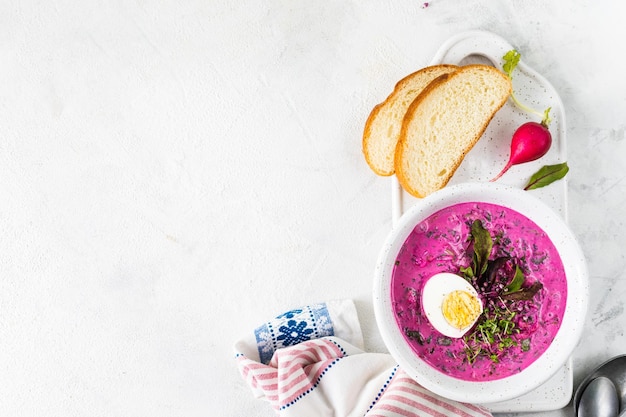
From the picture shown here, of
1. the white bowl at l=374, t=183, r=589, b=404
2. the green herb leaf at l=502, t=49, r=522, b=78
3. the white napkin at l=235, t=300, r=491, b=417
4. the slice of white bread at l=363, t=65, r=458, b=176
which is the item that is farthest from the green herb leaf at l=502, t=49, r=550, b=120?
the white napkin at l=235, t=300, r=491, b=417

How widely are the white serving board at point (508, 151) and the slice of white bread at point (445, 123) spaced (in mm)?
51

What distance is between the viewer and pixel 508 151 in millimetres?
1524

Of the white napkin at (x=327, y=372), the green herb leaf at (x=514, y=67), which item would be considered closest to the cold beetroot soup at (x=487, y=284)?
the white napkin at (x=327, y=372)

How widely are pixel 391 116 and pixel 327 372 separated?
60 cm

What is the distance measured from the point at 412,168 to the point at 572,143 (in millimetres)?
406

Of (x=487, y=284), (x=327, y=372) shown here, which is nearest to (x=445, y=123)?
(x=487, y=284)

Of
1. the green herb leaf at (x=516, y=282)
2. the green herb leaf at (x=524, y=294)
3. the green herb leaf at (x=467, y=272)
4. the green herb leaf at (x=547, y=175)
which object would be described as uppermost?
the green herb leaf at (x=547, y=175)

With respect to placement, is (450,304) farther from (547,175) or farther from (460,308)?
(547,175)

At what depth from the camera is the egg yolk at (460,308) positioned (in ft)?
4.54

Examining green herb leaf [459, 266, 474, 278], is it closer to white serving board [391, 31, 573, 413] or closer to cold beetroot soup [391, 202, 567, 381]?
cold beetroot soup [391, 202, 567, 381]

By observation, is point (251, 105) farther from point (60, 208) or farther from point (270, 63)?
point (60, 208)

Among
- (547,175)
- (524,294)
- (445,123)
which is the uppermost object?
(445,123)

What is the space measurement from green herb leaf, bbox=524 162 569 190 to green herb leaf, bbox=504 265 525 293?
0.76ft

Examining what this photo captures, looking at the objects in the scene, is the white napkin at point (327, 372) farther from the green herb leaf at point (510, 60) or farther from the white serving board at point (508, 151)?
the green herb leaf at point (510, 60)
